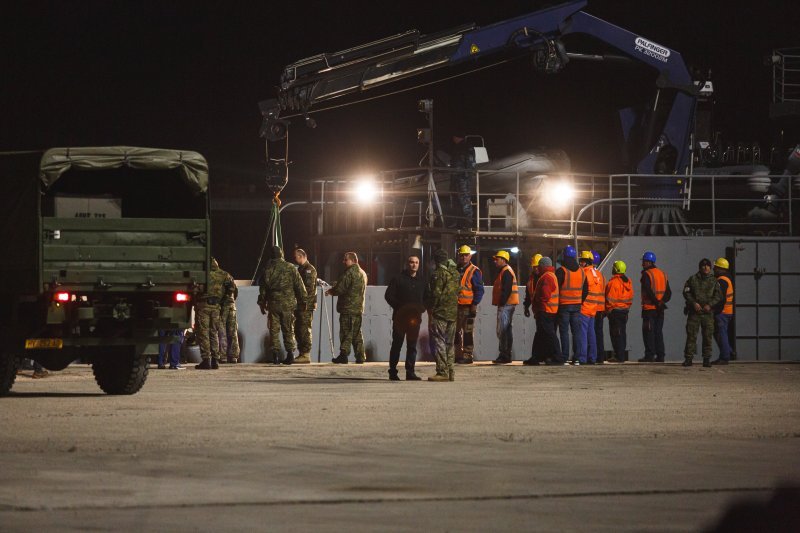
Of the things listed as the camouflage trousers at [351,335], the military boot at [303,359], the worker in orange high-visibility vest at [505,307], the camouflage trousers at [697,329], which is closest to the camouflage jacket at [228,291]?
the military boot at [303,359]

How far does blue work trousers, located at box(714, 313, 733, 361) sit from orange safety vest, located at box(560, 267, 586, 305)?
2.57 meters

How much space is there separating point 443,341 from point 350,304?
5.44 m

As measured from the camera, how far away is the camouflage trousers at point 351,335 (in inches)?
1017

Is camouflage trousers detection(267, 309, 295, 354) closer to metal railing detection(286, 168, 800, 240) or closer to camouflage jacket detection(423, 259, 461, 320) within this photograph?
metal railing detection(286, 168, 800, 240)

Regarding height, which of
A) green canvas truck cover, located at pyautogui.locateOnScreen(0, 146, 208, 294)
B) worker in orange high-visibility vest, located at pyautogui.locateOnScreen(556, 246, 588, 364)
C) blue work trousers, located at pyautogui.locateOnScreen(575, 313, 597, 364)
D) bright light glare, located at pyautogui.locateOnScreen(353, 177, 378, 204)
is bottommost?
blue work trousers, located at pyautogui.locateOnScreen(575, 313, 597, 364)

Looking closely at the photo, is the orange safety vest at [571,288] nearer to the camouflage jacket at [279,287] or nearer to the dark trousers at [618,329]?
the dark trousers at [618,329]

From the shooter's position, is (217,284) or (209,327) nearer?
(209,327)

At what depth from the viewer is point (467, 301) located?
1019 inches

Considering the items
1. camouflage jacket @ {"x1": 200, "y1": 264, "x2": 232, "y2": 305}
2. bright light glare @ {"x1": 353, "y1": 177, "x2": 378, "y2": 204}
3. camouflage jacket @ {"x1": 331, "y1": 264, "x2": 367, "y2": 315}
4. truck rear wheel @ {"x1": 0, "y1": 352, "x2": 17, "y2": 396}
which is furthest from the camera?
bright light glare @ {"x1": 353, "y1": 177, "x2": 378, "y2": 204}

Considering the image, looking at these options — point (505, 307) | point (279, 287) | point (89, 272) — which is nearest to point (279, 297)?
point (279, 287)

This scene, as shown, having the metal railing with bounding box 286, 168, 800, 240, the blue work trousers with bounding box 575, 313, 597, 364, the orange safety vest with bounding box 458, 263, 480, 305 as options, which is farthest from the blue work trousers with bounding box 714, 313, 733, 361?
the orange safety vest with bounding box 458, 263, 480, 305

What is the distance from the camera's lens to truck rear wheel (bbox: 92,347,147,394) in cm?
1780

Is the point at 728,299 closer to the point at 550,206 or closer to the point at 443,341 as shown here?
the point at 550,206

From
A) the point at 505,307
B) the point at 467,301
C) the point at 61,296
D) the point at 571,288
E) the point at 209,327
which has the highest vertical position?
the point at 61,296
